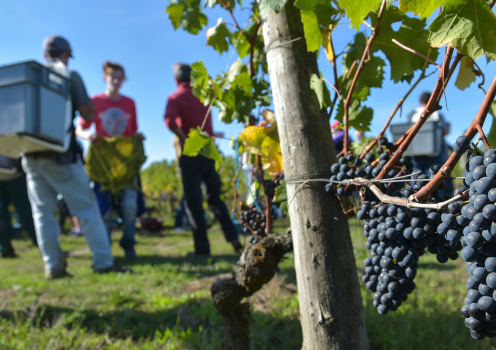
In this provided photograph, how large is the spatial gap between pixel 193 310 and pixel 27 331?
42.4 inches

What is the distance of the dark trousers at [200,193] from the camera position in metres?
4.28

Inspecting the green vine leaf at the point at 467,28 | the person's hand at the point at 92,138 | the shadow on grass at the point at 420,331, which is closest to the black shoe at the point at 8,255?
the person's hand at the point at 92,138

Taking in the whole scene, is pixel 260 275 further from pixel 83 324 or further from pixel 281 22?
pixel 83 324

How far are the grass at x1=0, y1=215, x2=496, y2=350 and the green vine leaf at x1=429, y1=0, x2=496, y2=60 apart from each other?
811 millimetres

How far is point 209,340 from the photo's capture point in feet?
7.20

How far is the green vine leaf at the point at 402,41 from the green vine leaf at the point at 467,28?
0.37m

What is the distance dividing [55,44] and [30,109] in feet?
3.37

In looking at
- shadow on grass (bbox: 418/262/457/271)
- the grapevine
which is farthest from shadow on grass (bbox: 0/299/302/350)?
shadow on grass (bbox: 418/262/457/271)

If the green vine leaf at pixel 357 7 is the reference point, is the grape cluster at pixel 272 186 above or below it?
below

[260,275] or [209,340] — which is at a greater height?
[260,275]

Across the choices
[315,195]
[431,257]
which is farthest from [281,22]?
[431,257]

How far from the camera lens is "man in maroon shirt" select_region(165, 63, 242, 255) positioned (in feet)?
13.9

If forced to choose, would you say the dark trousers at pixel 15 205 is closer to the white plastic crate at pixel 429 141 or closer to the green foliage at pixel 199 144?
the green foliage at pixel 199 144

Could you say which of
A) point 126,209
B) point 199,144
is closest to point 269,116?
point 199,144
